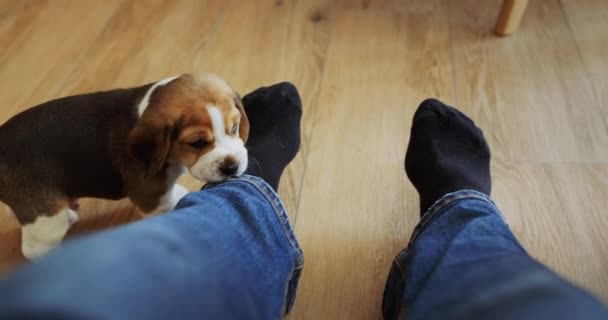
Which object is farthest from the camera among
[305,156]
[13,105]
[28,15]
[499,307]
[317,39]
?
[28,15]

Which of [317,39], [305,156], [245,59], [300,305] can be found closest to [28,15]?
[245,59]

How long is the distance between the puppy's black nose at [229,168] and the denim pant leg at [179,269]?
0.10ft

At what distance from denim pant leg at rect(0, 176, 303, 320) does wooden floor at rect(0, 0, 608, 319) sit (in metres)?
0.23

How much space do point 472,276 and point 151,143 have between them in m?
0.56

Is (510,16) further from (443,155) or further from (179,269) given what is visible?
(179,269)

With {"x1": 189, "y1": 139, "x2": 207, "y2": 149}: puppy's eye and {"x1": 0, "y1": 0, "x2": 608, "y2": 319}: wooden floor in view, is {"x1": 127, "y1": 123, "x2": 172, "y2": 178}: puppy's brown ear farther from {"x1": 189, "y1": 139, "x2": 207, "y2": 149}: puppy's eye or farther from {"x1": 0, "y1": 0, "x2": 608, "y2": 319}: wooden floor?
{"x1": 0, "y1": 0, "x2": 608, "y2": 319}: wooden floor

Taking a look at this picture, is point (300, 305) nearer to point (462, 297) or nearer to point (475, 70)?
point (462, 297)

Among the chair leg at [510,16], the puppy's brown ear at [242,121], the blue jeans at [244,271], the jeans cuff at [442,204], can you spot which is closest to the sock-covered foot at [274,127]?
the puppy's brown ear at [242,121]

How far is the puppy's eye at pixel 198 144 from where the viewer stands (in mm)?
850

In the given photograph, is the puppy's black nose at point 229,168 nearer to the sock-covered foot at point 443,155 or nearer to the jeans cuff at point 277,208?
the jeans cuff at point 277,208

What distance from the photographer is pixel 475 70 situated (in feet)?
4.35

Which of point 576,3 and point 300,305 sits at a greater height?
point 576,3

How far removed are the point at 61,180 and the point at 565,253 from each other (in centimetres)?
96

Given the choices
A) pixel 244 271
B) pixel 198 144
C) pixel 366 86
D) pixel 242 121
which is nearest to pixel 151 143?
pixel 198 144
